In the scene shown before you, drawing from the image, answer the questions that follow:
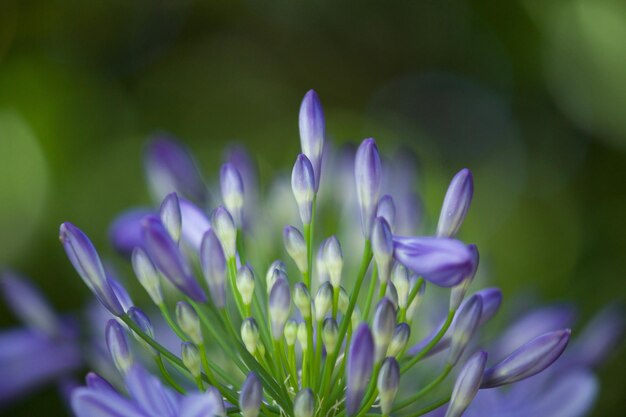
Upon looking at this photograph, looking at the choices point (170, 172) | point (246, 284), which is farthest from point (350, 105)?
point (246, 284)

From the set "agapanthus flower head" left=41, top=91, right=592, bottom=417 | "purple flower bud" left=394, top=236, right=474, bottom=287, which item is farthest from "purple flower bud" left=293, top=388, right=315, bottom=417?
"purple flower bud" left=394, top=236, right=474, bottom=287

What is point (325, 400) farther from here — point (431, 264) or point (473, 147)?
point (473, 147)

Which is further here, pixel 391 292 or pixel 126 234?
pixel 126 234

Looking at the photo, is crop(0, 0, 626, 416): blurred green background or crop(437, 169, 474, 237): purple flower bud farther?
crop(0, 0, 626, 416): blurred green background

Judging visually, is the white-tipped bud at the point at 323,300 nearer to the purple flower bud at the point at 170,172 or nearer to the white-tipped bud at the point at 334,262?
the white-tipped bud at the point at 334,262

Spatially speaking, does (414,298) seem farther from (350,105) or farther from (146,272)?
(350,105)

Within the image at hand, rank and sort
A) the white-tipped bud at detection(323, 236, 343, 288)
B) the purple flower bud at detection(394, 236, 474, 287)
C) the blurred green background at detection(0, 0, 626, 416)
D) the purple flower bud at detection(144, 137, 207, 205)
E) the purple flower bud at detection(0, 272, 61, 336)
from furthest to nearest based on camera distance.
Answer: the blurred green background at detection(0, 0, 626, 416) → the purple flower bud at detection(144, 137, 207, 205) → the purple flower bud at detection(0, 272, 61, 336) → the white-tipped bud at detection(323, 236, 343, 288) → the purple flower bud at detection(394, 236, 474, 287)

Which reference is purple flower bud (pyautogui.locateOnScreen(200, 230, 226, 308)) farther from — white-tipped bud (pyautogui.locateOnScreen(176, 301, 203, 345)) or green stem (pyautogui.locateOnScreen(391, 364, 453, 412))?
green stem (pyautogui.locateOnScreen(391, 364, 453, 412))
